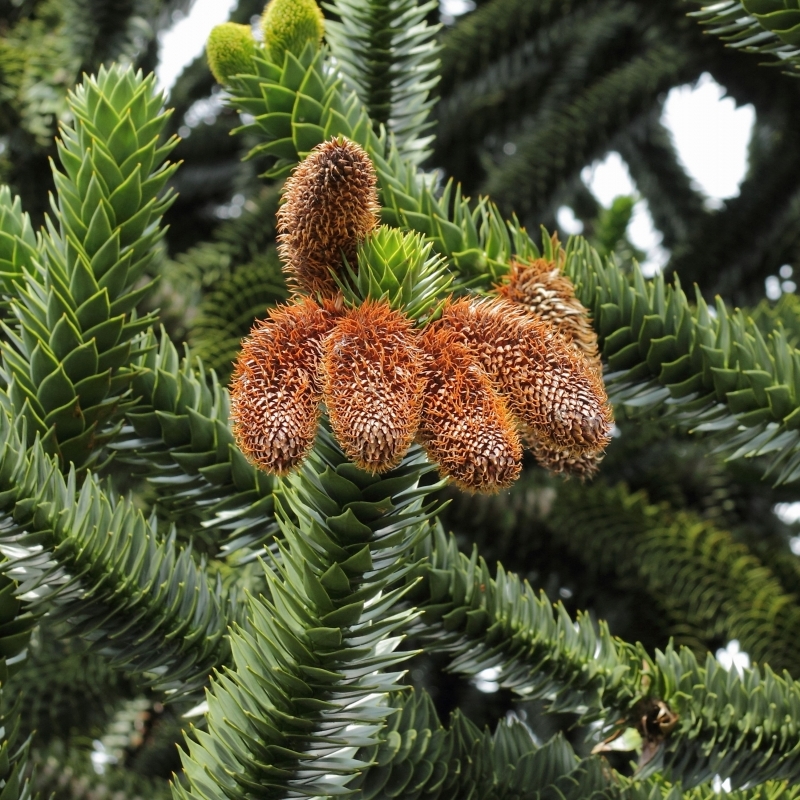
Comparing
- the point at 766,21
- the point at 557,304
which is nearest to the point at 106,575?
the point at 557,304

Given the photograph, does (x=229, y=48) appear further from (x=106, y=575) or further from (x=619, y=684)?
(x=619, y=684)

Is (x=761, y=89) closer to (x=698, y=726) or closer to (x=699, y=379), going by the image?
(x=699, y=379)

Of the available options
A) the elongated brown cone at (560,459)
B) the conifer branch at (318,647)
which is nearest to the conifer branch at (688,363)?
the elongated brown cone at (560,459)

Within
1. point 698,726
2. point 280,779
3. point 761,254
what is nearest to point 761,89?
point 761,254

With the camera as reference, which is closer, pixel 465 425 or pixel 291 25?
pixel 465 425

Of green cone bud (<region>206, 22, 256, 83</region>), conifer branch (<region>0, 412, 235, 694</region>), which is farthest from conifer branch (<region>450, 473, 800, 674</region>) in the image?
green cone bud (<region>206, 22, 256, 83</region>)

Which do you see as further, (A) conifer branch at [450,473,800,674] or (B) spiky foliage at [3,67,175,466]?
(A) conifer branch at [450,473,800,674]

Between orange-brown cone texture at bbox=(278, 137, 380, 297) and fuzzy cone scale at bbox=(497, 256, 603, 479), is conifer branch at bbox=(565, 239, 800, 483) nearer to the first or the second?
fuzzy cone scale at bbox=(497, 256, 603, 479)
